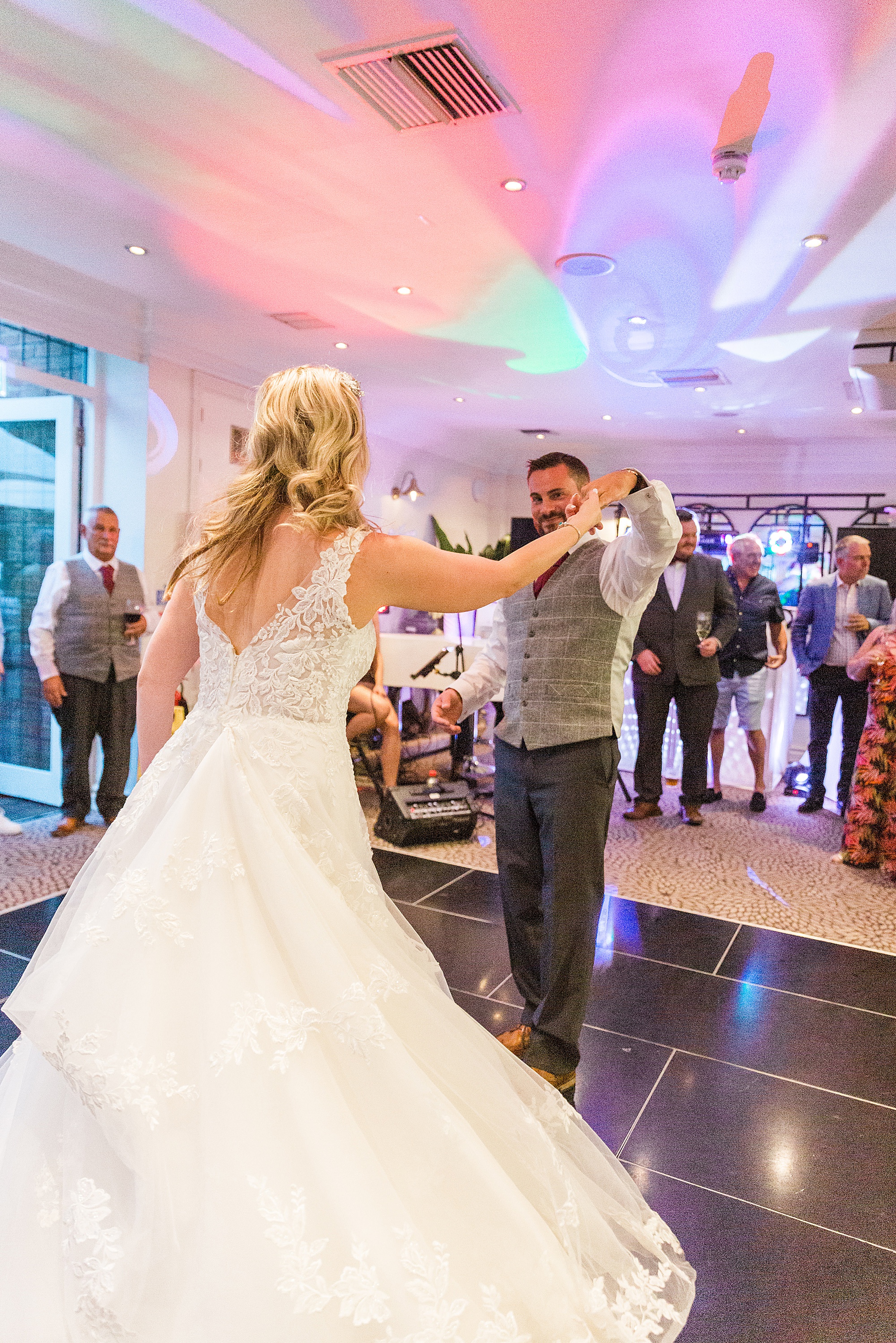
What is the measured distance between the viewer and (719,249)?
4273 millimetres

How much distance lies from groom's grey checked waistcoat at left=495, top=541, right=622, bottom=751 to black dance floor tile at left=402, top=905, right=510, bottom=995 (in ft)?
3.62

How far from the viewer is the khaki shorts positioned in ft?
19.8

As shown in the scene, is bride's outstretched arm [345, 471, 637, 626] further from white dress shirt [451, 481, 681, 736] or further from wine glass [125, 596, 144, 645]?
wine glass [125, 596, 144, 645]

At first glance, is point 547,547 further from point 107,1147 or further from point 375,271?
point 375,271

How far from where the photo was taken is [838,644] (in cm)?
570

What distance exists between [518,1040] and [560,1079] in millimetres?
191

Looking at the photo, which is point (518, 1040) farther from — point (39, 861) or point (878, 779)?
point (878, 779)

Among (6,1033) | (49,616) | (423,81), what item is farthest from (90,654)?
(423,81)

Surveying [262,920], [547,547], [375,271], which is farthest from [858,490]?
[262,920]

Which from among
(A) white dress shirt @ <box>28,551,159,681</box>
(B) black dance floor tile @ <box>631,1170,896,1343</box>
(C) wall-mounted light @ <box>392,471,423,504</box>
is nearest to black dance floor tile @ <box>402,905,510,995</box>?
(B) black dance floor tile @ <box>631,1170,896,1343</box>

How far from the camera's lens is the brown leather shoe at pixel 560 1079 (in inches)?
91.5

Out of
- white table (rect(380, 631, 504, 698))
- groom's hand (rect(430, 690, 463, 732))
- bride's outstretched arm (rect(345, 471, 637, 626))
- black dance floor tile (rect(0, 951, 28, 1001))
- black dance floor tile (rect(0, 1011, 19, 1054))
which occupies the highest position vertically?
bride's outstretched arm (rect(345, 471, 637, 626))

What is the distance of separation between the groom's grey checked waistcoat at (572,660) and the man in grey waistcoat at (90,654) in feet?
10.0

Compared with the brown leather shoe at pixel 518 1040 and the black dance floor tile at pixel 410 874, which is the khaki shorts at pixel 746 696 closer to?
the black dance floor tile at pixel 410 874
